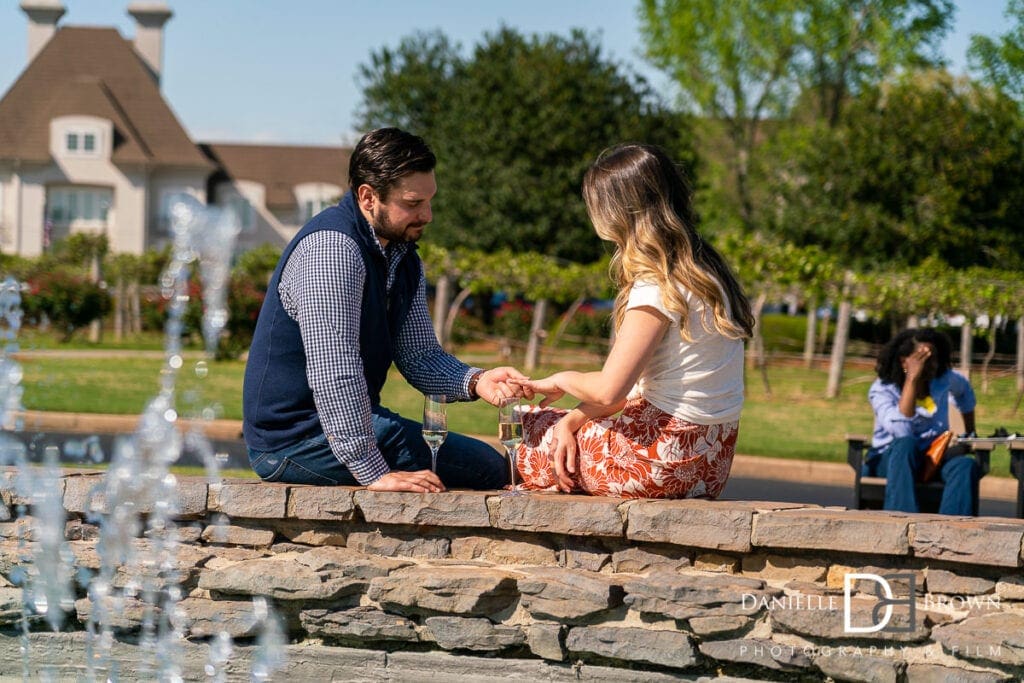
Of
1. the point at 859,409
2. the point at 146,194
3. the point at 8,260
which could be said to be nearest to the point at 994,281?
the point at 859,409

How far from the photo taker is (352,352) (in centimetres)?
437

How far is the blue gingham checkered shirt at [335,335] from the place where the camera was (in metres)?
4.35

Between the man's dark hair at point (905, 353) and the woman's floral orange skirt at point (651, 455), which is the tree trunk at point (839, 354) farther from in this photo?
→ the woman's floral orange skirt at point (651, 455)

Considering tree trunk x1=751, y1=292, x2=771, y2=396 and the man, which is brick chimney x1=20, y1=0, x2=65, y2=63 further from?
the man

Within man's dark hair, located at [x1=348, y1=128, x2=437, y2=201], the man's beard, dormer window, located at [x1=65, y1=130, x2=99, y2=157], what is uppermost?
dormer window, located at [x1=65, y1=130, x2=99, y2=157]

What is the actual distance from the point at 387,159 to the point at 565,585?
1.56m

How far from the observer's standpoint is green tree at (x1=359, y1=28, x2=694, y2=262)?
112 feet

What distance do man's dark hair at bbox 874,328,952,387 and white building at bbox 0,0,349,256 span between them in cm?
4003

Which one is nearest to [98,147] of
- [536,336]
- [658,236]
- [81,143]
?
[81,143]

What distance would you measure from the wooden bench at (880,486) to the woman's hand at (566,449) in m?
4.17

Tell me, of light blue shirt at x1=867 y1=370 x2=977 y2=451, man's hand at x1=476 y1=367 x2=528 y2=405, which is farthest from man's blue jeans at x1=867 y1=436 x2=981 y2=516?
man's hand at x1=476 y1=367 x2=528 y2=405

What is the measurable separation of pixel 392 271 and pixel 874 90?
3045cm

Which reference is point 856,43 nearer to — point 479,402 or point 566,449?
point 479,402

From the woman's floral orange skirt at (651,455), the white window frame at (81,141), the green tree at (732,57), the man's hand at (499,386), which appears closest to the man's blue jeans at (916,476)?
the woman's floral orange skirt at (651,455)
